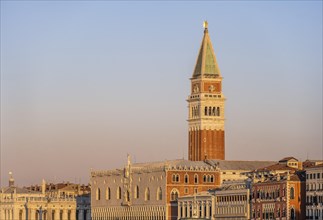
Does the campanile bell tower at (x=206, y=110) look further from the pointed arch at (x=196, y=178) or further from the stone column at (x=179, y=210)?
the stone column at (x=179, y=210)

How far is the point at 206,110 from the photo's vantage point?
595ft

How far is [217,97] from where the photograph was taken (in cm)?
18188

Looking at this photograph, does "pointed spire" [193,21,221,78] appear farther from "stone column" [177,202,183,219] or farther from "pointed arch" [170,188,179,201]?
"stone column" [177,202,183,219]

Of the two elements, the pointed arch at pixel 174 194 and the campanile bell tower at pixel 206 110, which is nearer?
the pointed arch at pixel 174 194

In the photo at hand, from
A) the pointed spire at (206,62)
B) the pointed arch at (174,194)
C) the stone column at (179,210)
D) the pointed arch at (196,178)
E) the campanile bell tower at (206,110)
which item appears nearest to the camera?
the stone column at (179,210)

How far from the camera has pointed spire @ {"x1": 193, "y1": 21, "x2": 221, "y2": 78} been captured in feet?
595

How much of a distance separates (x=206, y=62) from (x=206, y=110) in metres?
5.98

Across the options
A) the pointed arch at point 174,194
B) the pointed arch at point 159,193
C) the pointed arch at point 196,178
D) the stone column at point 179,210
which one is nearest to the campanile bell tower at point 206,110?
the pointed arch at point 196,178

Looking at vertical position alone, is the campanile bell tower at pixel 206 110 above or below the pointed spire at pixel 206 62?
below

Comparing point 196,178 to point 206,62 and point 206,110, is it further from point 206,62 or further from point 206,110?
point 206,62

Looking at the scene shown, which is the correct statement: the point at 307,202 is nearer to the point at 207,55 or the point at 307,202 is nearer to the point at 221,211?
the point at 221,211

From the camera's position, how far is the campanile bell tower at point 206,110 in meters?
180

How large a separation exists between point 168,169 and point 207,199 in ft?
33.3

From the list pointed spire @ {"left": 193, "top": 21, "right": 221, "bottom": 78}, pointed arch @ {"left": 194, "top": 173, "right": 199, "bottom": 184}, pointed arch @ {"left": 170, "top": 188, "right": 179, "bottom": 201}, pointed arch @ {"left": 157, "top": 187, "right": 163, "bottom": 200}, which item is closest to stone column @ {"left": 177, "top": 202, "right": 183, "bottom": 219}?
pointed arch @ {"left": 170, "top": 188, "right": 179, "bottom": 201}
